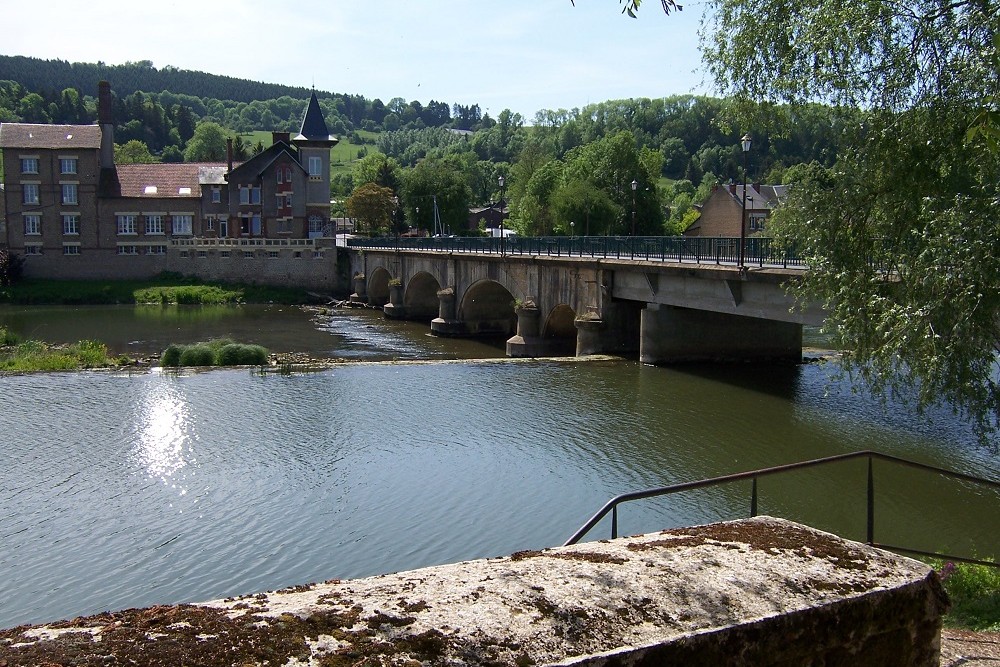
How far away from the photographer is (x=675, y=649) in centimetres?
485

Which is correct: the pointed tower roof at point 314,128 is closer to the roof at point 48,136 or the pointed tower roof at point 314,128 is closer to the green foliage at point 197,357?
the roof at point 48,136

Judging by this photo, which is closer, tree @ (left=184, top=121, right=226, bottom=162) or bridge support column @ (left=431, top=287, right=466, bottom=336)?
bridge support column @ (left=431, top=287, right=466, bottom=336)

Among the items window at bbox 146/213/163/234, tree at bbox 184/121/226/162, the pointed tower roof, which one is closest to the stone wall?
window at bbox 146/213/163/234

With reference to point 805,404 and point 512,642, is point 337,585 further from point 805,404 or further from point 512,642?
point 805,404

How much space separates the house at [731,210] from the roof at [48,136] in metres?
54.9

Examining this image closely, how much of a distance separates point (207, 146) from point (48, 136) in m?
95.7

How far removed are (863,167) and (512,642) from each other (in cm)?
1306

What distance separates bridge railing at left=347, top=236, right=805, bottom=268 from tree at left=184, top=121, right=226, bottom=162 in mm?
122276

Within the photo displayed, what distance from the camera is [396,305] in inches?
2458

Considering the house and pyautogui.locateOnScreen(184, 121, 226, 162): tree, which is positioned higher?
pyautogui.locateOnScreen(184, 121, 226, 162): tree

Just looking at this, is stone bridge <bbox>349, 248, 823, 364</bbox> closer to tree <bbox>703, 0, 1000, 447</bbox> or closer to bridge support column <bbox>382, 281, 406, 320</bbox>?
tree <bbox>703, 0, 1000, 447</bbox>

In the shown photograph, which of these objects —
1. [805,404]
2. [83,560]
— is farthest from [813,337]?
[83,560]

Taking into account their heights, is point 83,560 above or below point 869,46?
below

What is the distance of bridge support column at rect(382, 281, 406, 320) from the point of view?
6216 cm
